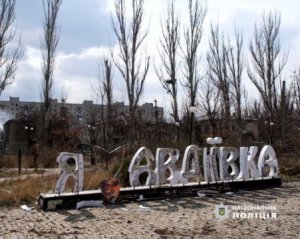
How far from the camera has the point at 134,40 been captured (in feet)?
82.7

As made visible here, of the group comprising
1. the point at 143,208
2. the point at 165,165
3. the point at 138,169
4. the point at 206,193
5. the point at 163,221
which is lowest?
the point at 163,221

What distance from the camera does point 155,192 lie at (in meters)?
12.0

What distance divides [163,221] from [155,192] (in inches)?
133

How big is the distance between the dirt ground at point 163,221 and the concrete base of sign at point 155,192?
422mm

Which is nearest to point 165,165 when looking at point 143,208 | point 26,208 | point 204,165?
point 204,165

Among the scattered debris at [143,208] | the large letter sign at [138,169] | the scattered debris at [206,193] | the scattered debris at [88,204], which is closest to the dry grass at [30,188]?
the scattered debris at [88,204]

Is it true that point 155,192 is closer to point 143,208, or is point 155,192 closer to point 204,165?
point 143,208

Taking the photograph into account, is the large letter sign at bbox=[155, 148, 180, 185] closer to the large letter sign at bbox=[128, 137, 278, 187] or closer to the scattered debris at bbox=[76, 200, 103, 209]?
the large letter sign at bbox=[128, 137, 278, 187]

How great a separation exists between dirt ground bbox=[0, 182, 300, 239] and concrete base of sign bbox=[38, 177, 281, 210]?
1.38 ft

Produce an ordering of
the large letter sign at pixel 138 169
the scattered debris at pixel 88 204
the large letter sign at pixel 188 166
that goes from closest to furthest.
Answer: the scattered debris at pixel 88 204 → the large letter sign at pixel 188 166 → the large letter sign at pixel 138 169

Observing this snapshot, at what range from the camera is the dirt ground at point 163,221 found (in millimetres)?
7500

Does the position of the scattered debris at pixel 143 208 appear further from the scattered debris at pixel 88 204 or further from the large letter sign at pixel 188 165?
the large letter sign at pixel 188 165

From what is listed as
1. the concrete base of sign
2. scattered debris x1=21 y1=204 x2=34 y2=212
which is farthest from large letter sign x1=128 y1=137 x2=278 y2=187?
scattered debris x1=21 y1=204 x2=34 y2=212

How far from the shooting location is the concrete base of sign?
1019cm
